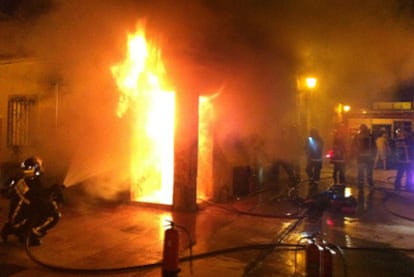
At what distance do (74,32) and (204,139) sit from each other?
317 centimetres

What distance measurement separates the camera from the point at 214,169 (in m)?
8.47

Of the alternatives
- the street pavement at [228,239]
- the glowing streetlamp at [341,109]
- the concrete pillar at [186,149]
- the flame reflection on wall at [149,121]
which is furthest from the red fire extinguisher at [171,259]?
the glowing streetlamp at [341,109]

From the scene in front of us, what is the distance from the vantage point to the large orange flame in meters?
7.84

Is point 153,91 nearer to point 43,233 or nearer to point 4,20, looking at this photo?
point 4,20

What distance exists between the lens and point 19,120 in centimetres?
920

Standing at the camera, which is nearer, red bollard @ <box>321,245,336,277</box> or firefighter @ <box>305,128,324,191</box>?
red bollard @ <box>321,245,336,277</box>

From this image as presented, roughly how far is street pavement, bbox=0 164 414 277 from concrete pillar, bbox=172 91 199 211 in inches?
12.5

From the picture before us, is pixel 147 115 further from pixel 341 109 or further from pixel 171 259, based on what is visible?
pixel 341 109

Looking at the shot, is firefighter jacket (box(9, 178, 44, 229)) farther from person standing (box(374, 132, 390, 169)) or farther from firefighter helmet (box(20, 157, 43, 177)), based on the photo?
person standing (box(374, 132, 390, 169))

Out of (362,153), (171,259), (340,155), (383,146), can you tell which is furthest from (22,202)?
(383,146)

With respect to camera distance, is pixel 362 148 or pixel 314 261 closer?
pixel 314 261

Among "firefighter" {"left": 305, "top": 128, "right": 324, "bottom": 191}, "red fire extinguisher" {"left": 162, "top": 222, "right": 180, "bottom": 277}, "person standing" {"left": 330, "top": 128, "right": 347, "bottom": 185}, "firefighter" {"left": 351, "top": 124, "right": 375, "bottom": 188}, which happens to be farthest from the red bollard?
"firefighter" {"left": 351, "top": 124, "right": 375, "bottom": 188}

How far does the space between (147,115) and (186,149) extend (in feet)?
4.50

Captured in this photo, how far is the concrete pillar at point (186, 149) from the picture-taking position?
24.8ft
